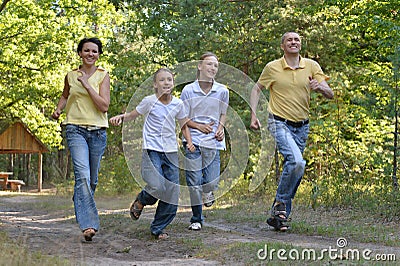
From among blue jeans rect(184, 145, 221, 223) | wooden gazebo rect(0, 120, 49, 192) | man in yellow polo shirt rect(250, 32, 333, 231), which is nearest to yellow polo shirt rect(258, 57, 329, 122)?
man in yellow polo shirt rect(250, 32, 333, 231)

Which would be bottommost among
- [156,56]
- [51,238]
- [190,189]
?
[51,238]

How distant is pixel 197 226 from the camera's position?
7750mm

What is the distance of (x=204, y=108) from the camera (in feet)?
25.6

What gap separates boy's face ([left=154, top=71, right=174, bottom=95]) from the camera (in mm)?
7090

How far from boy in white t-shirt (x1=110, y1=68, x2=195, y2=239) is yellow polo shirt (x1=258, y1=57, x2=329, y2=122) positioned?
1.21 meters

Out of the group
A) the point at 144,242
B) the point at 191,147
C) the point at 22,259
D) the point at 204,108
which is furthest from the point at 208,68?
the point at 22,259

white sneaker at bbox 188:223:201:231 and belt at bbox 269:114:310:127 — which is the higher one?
belt at bbox 269:114:310:127

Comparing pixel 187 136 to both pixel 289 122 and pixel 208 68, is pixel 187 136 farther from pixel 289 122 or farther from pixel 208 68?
pixel 289 122

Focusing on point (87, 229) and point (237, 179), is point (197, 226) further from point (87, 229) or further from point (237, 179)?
point (237, 179)

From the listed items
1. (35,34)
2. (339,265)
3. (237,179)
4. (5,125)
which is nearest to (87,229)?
(339,265)

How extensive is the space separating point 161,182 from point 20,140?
948 inches

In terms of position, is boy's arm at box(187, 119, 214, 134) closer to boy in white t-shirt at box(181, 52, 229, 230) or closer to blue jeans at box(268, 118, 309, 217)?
boy in white t-shirt at box(181, 52, 229, 230)

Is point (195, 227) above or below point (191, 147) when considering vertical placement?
below

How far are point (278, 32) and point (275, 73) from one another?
977cm
